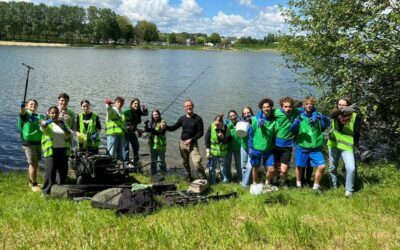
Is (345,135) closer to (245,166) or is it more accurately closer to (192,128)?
(245,166)

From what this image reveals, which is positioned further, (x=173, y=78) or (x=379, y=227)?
(x=173, y=78)

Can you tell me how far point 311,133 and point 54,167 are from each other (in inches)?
221

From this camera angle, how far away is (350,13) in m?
10.8

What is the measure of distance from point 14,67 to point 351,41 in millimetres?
39747

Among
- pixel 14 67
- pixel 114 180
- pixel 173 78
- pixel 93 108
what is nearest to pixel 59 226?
pixel 114 180

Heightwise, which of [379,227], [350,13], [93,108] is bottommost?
[93,108]

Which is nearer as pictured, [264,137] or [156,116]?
[264,137]

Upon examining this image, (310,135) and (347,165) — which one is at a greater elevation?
(310,135)

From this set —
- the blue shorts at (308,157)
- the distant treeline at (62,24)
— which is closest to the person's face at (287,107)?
the blue shorts at (308,157)

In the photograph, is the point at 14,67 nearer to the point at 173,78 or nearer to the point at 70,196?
the point at 173,78

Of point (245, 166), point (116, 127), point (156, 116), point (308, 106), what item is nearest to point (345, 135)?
point (308, 106)

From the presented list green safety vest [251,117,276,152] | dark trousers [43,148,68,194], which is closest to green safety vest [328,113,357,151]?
green safety vest [251,117,276,152]

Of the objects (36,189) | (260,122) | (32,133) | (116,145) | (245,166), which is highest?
(260,122)

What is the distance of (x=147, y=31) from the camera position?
159 meters
